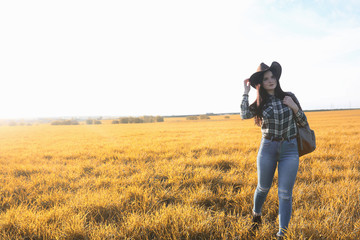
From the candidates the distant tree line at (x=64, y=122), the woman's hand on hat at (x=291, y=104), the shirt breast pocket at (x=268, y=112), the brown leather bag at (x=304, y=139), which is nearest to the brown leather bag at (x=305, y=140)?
the brown leather bag at (x=304, y=139)

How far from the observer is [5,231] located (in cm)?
260

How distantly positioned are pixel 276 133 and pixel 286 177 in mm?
553

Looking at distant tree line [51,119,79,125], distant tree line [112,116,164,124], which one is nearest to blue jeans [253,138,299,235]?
distant tree line [112,116,164,124]

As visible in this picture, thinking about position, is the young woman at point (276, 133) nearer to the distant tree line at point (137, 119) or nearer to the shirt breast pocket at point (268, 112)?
the shirt breast pocket at point (268, 112)

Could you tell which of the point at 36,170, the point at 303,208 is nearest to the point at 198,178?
the point at 303,208

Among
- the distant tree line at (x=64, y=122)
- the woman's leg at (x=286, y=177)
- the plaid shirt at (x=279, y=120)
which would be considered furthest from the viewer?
the distant tree line at (x=64, y=122)

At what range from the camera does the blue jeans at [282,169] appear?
7.28 feet

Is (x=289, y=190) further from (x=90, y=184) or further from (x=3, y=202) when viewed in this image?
(x=3, y=202)

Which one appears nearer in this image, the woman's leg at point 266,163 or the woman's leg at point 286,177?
the woman's leg at point 286,177

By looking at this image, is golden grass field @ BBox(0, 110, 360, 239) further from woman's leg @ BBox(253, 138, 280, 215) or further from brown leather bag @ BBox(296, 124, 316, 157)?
brown leather bag @ BBox(296, 124, 316, 157)

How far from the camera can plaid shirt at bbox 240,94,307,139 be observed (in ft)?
7.63

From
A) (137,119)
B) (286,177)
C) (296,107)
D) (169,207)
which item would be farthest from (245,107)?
(137,119)

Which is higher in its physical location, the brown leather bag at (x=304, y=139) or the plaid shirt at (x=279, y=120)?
the plaid shirt at (x=279, y=120)

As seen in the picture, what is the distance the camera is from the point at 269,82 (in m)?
2.43
